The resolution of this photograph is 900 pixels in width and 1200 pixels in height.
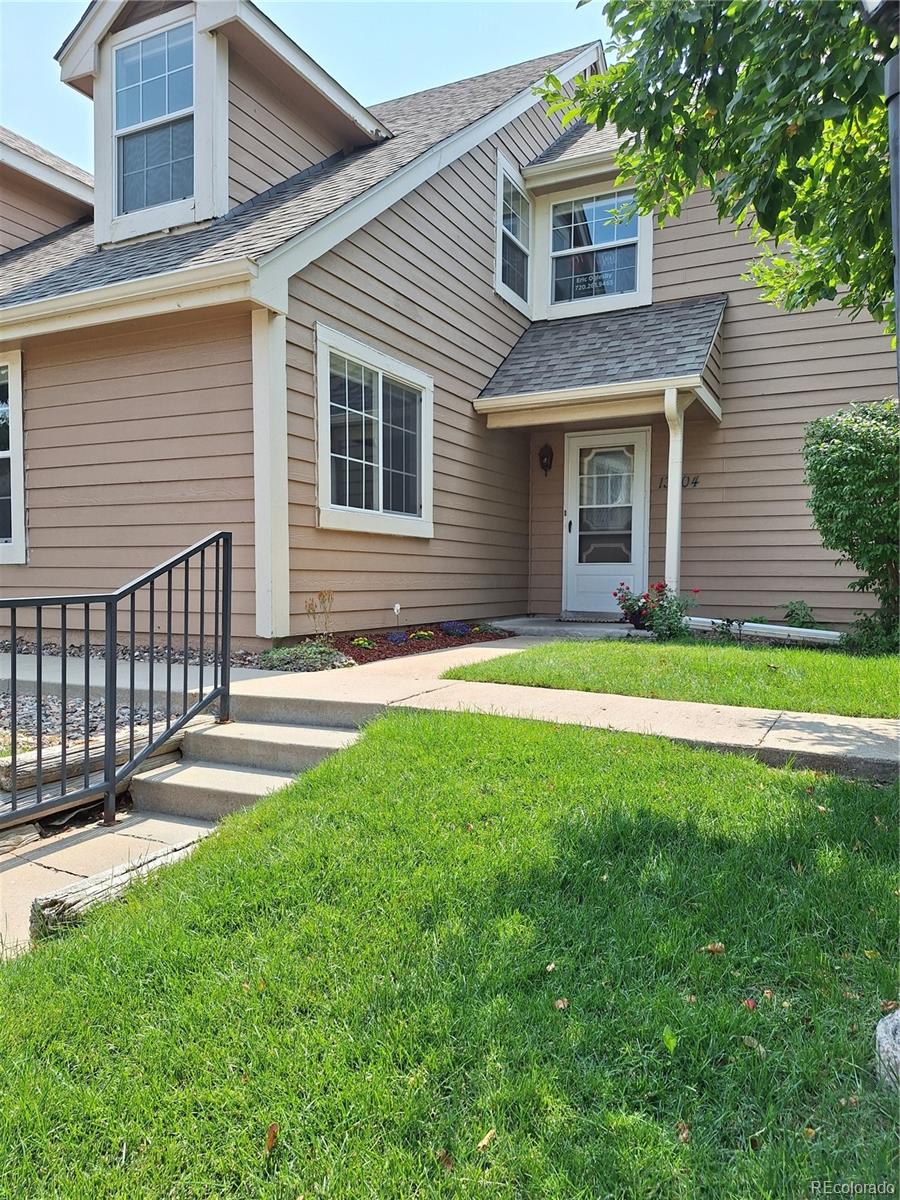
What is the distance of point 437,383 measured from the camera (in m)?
7.27

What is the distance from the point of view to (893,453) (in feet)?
18.7

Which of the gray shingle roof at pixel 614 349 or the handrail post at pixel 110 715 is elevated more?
the gray shingle roof at pixel 614 349

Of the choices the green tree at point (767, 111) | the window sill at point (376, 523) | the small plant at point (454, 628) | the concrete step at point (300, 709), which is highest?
the green tree at point (767, 111)

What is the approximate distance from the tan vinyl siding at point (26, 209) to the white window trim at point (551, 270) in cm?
580

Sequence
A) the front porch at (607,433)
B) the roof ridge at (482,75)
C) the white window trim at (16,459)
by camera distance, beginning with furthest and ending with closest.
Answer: the roof ridge at (482,75)
the front porch at (607,433)
the white window trim at (16,459)

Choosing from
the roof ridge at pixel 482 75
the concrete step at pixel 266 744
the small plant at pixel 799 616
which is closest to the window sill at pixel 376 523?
the concrete step at pixel 266 744

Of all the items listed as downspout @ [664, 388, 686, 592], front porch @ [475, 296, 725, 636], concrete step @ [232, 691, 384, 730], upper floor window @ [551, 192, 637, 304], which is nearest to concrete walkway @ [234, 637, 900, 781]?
concrete step @ [232, 691, 384, 730]

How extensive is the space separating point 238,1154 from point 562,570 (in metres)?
8.12

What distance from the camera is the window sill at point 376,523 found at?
564cm

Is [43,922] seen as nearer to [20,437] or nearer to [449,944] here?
[449,944]

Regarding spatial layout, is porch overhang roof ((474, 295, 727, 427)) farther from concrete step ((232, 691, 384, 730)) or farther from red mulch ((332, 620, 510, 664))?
concrete step ((232, 691, 384, 730))

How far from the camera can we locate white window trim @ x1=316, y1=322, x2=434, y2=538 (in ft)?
18.2
